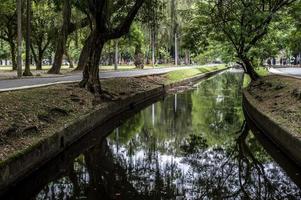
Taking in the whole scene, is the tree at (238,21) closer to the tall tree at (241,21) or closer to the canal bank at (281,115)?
the tall tree at (241,21)

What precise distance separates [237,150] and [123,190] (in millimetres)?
6060

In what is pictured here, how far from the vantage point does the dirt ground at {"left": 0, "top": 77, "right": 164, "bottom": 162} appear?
1150 centimetres

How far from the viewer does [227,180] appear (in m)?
11.1

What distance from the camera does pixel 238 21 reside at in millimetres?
28797

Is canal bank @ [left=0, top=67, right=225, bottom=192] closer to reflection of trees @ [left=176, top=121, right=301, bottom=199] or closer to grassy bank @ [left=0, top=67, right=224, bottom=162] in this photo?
grassy bank @ [left=0, top=67, right=224, bottom=162]

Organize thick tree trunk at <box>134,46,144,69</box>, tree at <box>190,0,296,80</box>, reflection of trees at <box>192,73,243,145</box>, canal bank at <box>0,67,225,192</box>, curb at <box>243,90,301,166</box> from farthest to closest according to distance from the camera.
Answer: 1. thick tree trunk at <box>134,46,144,69</box>
2. tree at <box>190,0,296,80</box>
3. reflection of trees at <box>192,73,243,145</box>
4. curb at <box>243,90,301,166</box>
5. canal bank at <box>0,67,225,192</box>

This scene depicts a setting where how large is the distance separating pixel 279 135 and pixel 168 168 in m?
3.92

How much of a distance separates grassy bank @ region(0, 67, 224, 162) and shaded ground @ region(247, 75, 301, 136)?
7.00 metres

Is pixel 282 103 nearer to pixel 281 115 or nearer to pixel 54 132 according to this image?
pixel 281 115

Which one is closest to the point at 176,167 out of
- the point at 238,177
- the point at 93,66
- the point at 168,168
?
the point at 168,168

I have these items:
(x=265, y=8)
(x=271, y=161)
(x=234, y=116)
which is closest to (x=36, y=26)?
(x=265, y=8)

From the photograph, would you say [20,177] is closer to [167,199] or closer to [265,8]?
[167,199]

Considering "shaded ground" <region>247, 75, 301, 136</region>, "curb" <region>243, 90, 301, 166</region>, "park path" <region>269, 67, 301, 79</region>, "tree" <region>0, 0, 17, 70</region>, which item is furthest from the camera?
"tree" <region>0, 0, 17, 70</region>

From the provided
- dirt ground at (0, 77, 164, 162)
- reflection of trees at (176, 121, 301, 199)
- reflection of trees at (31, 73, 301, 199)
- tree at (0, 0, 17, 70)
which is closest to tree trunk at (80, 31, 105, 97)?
dirt ground at (0, 77, 164, 162)
